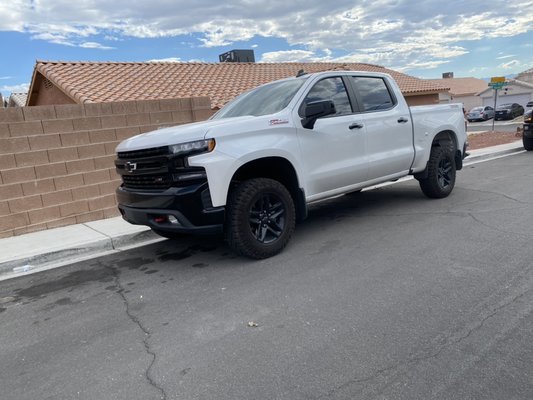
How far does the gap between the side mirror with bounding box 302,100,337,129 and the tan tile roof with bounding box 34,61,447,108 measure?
27.5ft

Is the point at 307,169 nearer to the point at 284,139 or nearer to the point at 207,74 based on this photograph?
the point at 284,139

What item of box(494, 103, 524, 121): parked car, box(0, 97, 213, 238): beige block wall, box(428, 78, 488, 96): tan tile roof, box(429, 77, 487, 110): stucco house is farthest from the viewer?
box(428, 78, 488, 96): tan tile roof

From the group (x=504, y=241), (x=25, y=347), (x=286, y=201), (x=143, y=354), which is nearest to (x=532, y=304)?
(x=504, y=241)

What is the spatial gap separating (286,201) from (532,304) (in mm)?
2639

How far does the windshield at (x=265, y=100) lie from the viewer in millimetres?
5461

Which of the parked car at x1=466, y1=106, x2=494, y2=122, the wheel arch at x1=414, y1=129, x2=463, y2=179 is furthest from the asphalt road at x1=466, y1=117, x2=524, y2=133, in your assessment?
the wheel arch at x1=414, y1=129, x2=463, y2=179

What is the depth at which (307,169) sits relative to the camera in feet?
17.6

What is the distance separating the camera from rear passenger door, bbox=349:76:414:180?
6.10m

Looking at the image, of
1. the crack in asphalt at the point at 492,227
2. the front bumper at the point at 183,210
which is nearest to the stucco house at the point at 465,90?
the crack in asphalt at the point at 492,227

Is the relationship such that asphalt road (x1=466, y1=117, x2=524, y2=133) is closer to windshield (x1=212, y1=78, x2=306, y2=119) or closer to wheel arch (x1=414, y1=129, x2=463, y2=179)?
wheel arch (x1=414, y1=129, x2=463, y2=179)

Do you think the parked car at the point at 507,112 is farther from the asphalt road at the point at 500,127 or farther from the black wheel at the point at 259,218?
the black wheel at the point at 259,218

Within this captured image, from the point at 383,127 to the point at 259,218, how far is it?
245cm

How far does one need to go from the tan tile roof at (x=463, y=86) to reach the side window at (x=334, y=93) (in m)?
65.7

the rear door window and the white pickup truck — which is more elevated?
the rear door window
